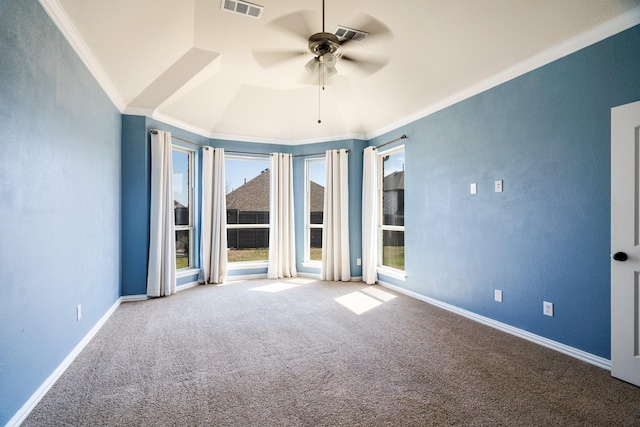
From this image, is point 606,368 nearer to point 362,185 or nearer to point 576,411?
point 576,411

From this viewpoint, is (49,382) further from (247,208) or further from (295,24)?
(247,208)

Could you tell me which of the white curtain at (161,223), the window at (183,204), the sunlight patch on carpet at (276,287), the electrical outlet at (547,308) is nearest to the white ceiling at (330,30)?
the white curtain at (161,223)

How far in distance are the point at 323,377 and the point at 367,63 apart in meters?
3.27

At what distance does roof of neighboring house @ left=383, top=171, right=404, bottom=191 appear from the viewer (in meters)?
5.06

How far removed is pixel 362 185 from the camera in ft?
18.5

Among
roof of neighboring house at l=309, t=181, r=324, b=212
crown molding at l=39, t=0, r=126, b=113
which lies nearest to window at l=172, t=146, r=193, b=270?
crown molding at l=39, t=0, r=126, b=113

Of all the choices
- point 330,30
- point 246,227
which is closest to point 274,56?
point 330,30

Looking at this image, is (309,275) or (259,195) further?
(259,195)

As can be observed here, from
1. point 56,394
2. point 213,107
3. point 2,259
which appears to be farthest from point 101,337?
point 213,107

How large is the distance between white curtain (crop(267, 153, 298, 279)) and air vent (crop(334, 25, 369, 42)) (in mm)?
2841

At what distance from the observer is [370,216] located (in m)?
5.39

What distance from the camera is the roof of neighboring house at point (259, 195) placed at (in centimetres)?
596

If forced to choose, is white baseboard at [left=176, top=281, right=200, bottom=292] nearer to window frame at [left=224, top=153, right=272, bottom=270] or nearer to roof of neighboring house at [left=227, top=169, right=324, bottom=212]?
window frame at [left=224, top=153, right=272, bottom=270]

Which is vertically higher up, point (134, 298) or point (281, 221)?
point (281, 221)
